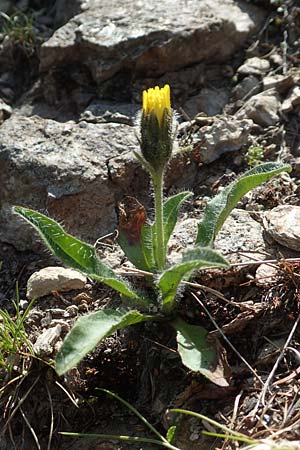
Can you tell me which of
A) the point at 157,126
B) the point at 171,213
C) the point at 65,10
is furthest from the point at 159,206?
the point at 65,10

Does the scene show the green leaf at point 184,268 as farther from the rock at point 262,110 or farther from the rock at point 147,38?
the rock at point 147,38

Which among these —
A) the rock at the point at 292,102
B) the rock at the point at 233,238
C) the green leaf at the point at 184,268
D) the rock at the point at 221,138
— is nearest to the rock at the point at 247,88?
the rock at the point at 292,102

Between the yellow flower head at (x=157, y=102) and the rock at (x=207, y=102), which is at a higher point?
the yellow flower head at (x=157, y=102)

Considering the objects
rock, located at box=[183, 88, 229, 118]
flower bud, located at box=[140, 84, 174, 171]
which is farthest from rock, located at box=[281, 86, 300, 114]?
flower bud, located at box=[140, 84, 174, 171]

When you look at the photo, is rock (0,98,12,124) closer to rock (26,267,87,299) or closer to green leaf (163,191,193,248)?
rock (26,267,87,299)

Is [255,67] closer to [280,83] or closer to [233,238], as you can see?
[280,83]

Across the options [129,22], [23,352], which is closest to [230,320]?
[23,352]

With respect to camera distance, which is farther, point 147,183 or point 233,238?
point 147,183
